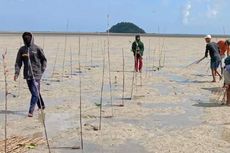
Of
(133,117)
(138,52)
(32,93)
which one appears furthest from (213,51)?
(32,93)

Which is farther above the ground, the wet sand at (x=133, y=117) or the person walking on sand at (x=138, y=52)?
the person walking on sand at (x=138, y=52)

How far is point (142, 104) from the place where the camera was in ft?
42.5

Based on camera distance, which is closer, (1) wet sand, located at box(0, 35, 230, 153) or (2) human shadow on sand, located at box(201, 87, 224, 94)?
(1) wet sand, located at box(0, 35, 230, 153)

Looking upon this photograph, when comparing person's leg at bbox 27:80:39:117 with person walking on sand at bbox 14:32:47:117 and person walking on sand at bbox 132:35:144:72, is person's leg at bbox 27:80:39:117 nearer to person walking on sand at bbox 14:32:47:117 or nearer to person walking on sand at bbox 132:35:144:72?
person walking on sand at bbox 14:32:47:117

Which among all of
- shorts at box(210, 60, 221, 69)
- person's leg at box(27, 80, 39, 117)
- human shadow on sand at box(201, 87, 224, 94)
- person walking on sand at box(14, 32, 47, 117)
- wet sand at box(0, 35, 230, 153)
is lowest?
wet sand at box(0, 35, 230, 153)

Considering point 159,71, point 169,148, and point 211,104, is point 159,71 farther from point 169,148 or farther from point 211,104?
point 169,148

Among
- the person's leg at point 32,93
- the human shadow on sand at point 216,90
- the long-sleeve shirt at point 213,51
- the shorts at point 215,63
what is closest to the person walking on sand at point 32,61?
the person's leg at point 32,93

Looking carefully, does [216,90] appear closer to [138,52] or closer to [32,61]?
[138,52]

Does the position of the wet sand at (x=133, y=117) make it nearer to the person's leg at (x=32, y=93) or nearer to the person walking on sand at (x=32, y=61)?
the person's leg at (x=32, y=93)

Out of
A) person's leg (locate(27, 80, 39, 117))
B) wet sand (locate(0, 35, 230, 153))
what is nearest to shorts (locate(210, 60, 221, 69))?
wet sand (locate(0, 35, 230, 153))

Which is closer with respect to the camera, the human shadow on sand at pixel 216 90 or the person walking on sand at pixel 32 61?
the person walking on sand at pixel 32 61

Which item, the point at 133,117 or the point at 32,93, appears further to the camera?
the point at 133,117

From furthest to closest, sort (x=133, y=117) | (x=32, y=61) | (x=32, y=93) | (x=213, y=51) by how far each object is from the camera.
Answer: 1. (x=213, y=51)
2. (x=133, y=117)
3. (x=32, y=93)
4. (x=32, y=61)

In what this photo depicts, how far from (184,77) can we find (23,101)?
8.16 meters
